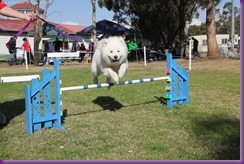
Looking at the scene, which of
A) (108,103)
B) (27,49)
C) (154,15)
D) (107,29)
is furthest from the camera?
(154,15)

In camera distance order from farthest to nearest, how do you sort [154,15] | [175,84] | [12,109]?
1. [154,15]
2. [175,84]
3. [12,109]

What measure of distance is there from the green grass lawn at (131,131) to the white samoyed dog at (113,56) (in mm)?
881

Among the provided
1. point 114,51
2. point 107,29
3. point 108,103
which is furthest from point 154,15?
point 114,51

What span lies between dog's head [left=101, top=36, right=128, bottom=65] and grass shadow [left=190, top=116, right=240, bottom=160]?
160 cm

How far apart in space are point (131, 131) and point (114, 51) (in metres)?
1.26

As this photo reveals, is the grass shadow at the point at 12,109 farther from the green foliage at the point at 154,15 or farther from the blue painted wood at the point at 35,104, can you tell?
the green foliage at the point at 154,15

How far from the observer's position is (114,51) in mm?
5105

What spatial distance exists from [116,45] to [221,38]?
64.8 m

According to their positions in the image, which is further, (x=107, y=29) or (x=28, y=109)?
(x=107, y=29)

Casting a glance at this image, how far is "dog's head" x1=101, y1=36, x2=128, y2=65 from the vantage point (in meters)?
5.11

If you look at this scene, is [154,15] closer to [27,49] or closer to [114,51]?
[27,49]

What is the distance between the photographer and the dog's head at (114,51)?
5.11 meters

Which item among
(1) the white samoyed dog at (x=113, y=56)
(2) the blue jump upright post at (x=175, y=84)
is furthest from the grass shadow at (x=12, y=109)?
(2) the blue jump upright post at (x=175, y=84)

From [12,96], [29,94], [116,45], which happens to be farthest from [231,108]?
[12,96]
